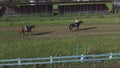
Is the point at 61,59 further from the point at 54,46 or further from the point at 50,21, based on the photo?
the point at 50,21

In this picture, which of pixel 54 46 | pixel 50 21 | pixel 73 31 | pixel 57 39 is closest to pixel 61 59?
pixel 54 46

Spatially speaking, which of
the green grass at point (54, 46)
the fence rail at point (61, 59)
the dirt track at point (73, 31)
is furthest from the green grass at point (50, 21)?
the fence rail at point (61, 59)

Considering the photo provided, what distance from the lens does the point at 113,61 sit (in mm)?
24562

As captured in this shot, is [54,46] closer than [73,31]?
Yes

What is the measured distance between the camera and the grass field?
25.9 metres

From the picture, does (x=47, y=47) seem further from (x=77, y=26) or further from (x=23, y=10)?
(x=23, y=10)

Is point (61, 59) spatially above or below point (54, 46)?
below

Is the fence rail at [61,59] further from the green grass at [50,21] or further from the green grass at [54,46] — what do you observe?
the green grass at [50,21]

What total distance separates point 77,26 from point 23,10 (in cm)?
1053

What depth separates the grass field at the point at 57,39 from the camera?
25.9m

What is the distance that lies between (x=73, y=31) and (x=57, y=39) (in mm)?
3198

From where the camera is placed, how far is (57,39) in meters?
28.1

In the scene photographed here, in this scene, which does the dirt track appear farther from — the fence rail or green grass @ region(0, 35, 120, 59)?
the fence rail

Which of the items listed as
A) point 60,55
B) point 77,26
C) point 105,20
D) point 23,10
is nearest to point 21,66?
point 60,55
